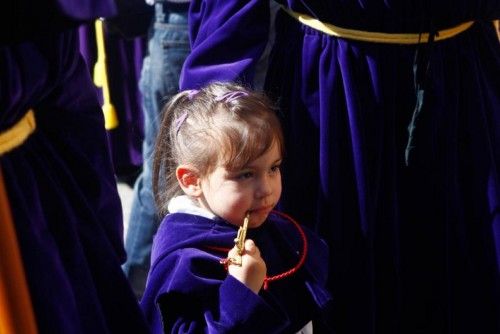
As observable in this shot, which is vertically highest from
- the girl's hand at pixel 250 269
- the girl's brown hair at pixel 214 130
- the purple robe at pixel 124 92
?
the girl's brown hair at pixel 214 130

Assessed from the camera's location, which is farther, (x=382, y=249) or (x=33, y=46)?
(x=382, y=249)

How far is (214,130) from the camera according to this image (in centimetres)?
159

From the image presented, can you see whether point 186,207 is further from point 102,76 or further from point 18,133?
point 102,76

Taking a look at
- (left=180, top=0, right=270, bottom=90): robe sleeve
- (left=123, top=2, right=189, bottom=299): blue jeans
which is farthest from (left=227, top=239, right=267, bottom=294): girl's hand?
(left=123, top=2, right=189, bottom=299): blue jeans

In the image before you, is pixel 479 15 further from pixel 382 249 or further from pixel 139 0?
pixel 139 0

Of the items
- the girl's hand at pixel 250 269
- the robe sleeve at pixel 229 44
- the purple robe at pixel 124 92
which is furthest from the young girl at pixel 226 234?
the purple robe at pixel 124 92

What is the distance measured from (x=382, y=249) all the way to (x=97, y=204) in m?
0.77

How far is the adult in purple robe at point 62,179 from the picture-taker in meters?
1.12

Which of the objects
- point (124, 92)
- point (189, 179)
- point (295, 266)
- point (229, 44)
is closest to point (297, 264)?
point (295, 266)

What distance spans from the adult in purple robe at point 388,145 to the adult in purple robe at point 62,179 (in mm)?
545

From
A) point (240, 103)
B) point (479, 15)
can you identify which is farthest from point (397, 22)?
point (240, 103)

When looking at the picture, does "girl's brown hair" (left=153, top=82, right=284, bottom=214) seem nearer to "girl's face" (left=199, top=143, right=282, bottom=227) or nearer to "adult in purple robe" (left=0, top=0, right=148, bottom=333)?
"girl's face" (left=199, top=143, right=282, bottom=227)

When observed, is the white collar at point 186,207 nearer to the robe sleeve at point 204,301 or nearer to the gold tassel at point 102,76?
the robe sleeve at point 204,301

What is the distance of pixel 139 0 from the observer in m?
2.67
